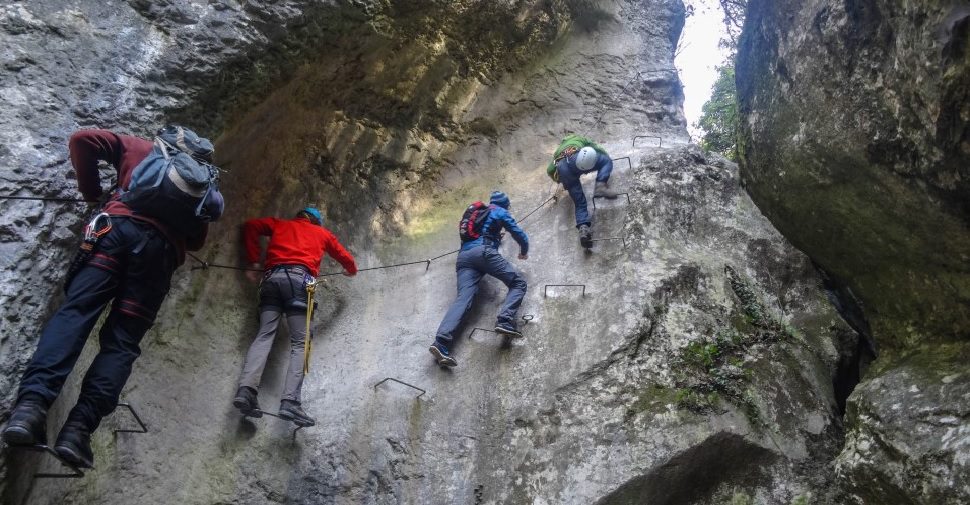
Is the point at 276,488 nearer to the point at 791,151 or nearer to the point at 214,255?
the point at 214,255

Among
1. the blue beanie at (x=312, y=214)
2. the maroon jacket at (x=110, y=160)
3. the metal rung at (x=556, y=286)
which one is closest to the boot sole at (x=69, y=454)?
the maroon jacket at (x=110, y=160)

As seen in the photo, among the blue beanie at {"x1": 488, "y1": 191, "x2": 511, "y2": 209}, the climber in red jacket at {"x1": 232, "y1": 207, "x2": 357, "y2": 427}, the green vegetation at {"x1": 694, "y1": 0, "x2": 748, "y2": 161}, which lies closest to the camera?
the climber in red jacket at {"x1": 232, "y1": 207, "x2": 357, "y2": 427}

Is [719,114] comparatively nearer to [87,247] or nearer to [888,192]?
[888,192]

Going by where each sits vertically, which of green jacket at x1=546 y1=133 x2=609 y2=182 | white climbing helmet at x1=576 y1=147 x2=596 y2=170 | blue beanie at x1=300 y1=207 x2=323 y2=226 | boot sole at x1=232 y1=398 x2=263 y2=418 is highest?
green jacket at x1=546 y1=133 x2=609 y2=182

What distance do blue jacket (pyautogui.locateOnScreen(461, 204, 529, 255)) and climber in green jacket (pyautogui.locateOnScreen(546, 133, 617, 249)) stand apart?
2.23 ft

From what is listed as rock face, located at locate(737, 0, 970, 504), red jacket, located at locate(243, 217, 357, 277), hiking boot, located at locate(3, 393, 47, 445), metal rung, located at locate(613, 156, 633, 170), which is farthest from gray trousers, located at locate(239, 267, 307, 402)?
rock face, located at locate(737, 0, 970, 504)

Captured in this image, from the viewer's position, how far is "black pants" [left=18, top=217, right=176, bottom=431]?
4.29 m

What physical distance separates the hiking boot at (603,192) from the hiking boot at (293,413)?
4280mm

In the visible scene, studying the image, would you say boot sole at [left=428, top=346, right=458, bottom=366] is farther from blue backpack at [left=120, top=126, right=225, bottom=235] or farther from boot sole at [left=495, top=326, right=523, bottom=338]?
blue backpack at [left=120, top=126, right=225, bottom=235]

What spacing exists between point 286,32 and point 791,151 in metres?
5.00

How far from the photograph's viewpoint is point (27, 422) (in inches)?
159

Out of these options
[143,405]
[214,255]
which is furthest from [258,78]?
[143,405]

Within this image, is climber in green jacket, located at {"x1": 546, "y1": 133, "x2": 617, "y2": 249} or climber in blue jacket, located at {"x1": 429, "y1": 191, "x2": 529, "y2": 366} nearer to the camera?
climber in blue jacket, located at {"x1": 429, "y1": 191, "x2": 529, "y2": 366}

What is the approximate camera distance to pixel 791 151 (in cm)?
596
